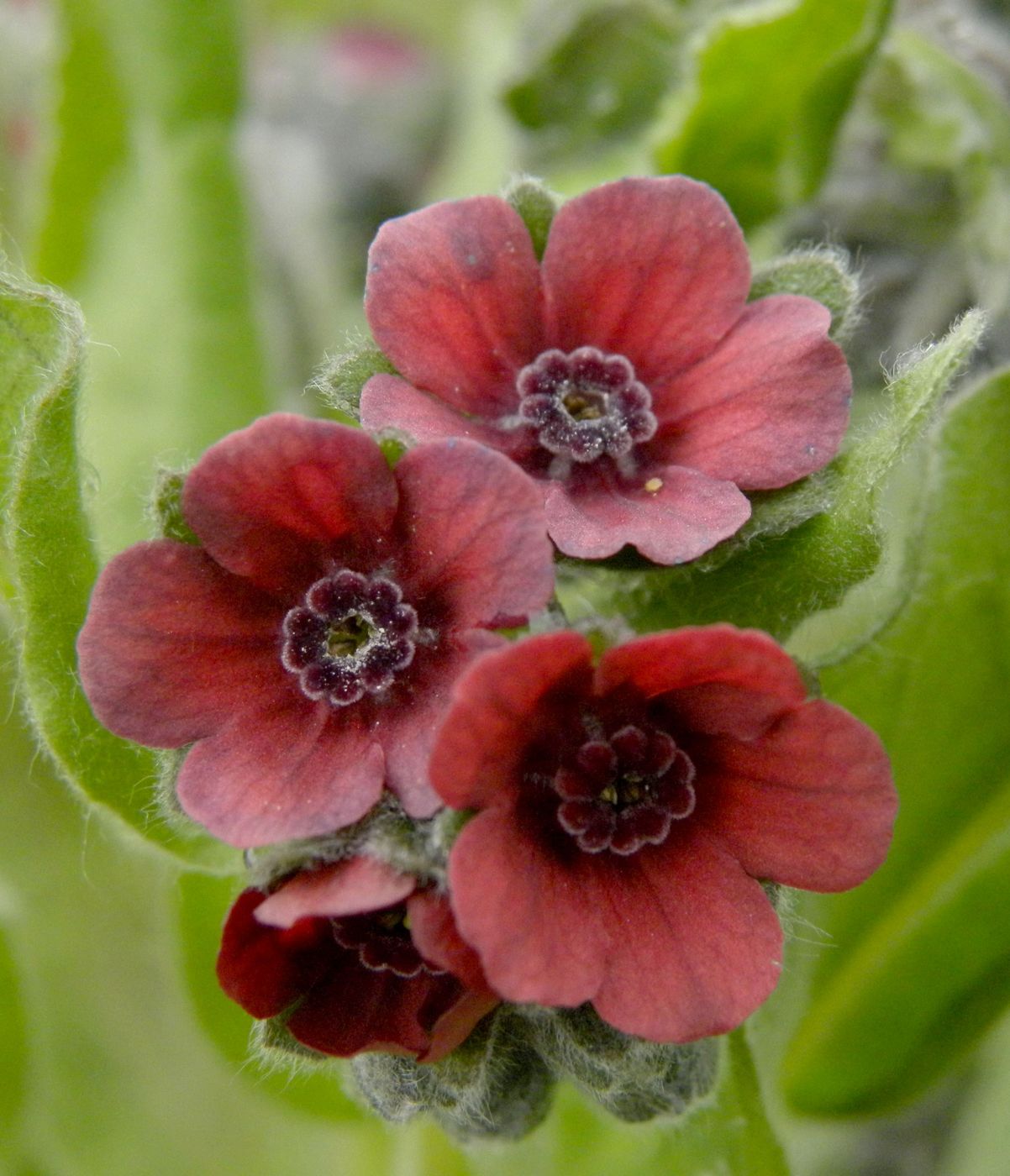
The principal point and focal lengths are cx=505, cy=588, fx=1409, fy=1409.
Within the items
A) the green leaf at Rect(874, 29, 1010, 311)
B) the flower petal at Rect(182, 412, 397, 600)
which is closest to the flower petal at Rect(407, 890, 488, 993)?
the flower petal at Rect(182, 412, 397, 600)

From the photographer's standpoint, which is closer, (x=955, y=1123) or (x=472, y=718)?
(x=472, y=718)

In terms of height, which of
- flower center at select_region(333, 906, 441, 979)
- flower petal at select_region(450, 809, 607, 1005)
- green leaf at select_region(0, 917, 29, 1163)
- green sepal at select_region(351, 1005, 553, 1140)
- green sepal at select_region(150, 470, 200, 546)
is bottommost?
green leaf at select_region(0, 917, 29, 1163)

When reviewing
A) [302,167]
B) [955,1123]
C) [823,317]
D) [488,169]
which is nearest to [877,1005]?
[955,1123]

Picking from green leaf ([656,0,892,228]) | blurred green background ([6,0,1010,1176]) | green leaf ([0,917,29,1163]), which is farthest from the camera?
green leaf ([0,917,29,1163])

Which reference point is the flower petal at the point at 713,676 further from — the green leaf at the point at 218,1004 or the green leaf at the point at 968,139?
the green leaf at the point at 968,139

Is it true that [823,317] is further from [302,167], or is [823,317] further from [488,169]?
[302,167]

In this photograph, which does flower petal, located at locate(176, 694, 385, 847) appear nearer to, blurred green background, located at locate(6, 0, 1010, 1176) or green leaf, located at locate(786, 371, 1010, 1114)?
blurred green background, located at locate(6, 0, 1010, 1176)

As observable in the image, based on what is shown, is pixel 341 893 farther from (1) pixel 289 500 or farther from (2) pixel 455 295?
(2) pixel 455 295
